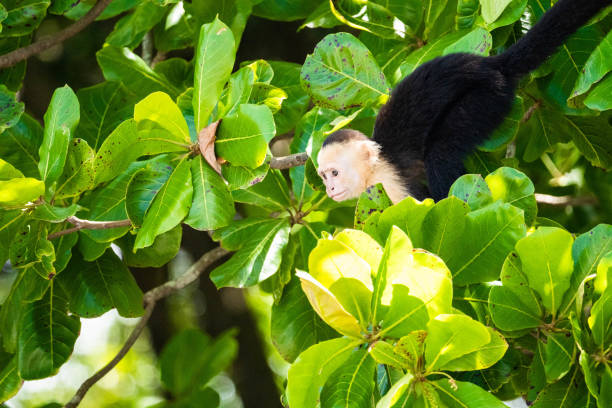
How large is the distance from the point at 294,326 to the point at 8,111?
107cm

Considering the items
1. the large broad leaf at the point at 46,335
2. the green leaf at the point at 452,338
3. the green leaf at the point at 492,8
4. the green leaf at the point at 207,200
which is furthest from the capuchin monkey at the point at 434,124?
the large broad leaf at the point at 46,335

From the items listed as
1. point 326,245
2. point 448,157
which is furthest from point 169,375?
point 326,245

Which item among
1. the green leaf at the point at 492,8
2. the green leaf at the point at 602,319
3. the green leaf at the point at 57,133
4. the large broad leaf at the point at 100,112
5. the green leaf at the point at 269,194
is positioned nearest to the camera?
the green leaf at the point at 602,319

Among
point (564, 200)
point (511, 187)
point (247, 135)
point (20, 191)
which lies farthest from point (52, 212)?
point (564, 200)

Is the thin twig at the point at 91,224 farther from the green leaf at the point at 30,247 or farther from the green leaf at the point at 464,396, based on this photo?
the green leaf at the point at 464,396

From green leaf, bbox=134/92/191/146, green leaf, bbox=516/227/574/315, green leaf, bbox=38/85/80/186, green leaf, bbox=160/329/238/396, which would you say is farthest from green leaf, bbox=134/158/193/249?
green leaf, bbox=160/329/238/396

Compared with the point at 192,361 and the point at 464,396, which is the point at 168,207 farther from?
the point at 192,361

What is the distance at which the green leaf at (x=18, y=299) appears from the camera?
2279 millimetres

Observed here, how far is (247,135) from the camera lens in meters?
1.81

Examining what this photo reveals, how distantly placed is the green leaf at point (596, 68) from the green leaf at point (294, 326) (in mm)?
992

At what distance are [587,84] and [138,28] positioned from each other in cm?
162

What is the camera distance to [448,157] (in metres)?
2.17

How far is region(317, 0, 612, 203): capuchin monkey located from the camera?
211cm

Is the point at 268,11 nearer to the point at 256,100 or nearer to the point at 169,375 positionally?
the point at 256,100
